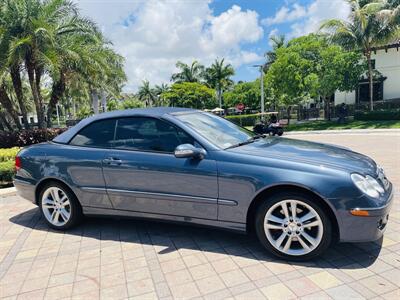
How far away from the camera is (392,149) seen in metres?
10.9

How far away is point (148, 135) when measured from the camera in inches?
162

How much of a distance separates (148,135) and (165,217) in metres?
0.99

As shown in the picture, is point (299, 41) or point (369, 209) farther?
point (299, 41)

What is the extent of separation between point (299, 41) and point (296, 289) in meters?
26.5

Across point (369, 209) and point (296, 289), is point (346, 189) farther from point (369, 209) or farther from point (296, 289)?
point (296, 289)

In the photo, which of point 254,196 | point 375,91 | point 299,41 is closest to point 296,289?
point 254,196

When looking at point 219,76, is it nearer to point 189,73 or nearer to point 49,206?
point 189,73

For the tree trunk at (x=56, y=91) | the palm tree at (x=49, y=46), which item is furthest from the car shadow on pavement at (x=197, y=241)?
the tree trunk at (x=56, y=91)

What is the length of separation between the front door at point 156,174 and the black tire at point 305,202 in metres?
0.50

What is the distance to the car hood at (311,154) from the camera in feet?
11.3

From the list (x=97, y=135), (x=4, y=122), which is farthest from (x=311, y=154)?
(x=4, y=122)

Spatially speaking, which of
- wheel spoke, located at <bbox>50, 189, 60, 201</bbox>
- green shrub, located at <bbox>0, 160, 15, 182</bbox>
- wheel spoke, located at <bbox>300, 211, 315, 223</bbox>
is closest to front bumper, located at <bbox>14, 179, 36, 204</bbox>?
wheel spoke, located at <bbox>50, 189, 60, 201</bbox>

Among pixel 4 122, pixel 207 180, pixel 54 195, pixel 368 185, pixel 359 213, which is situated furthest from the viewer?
pixel 4 122

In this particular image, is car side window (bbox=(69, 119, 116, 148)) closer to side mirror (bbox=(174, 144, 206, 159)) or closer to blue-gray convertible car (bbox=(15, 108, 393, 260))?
blue-gray convertible car (bbox=(15, 108, 393, 260))
